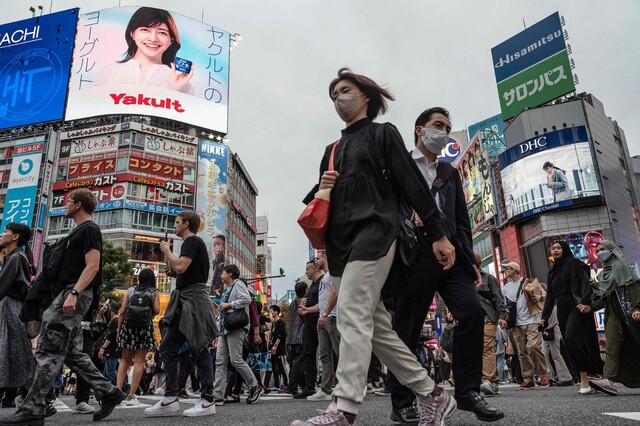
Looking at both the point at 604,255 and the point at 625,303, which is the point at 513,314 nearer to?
the point at 604,255

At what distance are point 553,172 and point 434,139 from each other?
117 ft

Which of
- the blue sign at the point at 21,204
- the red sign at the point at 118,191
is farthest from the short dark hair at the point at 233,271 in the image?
the red sign at the point at 118,191

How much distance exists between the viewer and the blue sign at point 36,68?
124 feet

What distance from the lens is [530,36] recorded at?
4044 cm

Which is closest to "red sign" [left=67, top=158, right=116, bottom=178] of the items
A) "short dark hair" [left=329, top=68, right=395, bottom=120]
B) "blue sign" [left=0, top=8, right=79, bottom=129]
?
"blue sign" [left=0, top=8, right=79, bottom=129]

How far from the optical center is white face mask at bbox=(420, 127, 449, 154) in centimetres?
326

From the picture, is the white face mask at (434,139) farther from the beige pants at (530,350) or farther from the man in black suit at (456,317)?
the beige pants at (530,350)

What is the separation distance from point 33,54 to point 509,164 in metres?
38.1

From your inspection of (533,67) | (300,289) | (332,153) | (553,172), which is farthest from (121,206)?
(332,153)

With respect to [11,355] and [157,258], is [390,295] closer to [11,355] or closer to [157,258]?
[11,355]

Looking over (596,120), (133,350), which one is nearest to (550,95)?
(596,120)

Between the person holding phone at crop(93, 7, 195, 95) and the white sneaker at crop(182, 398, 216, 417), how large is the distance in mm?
43662

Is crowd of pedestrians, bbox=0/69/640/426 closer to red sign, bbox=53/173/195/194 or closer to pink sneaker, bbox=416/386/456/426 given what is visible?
pink sneaker, bbox=416/386/456/426

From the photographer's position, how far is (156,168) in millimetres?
43281
